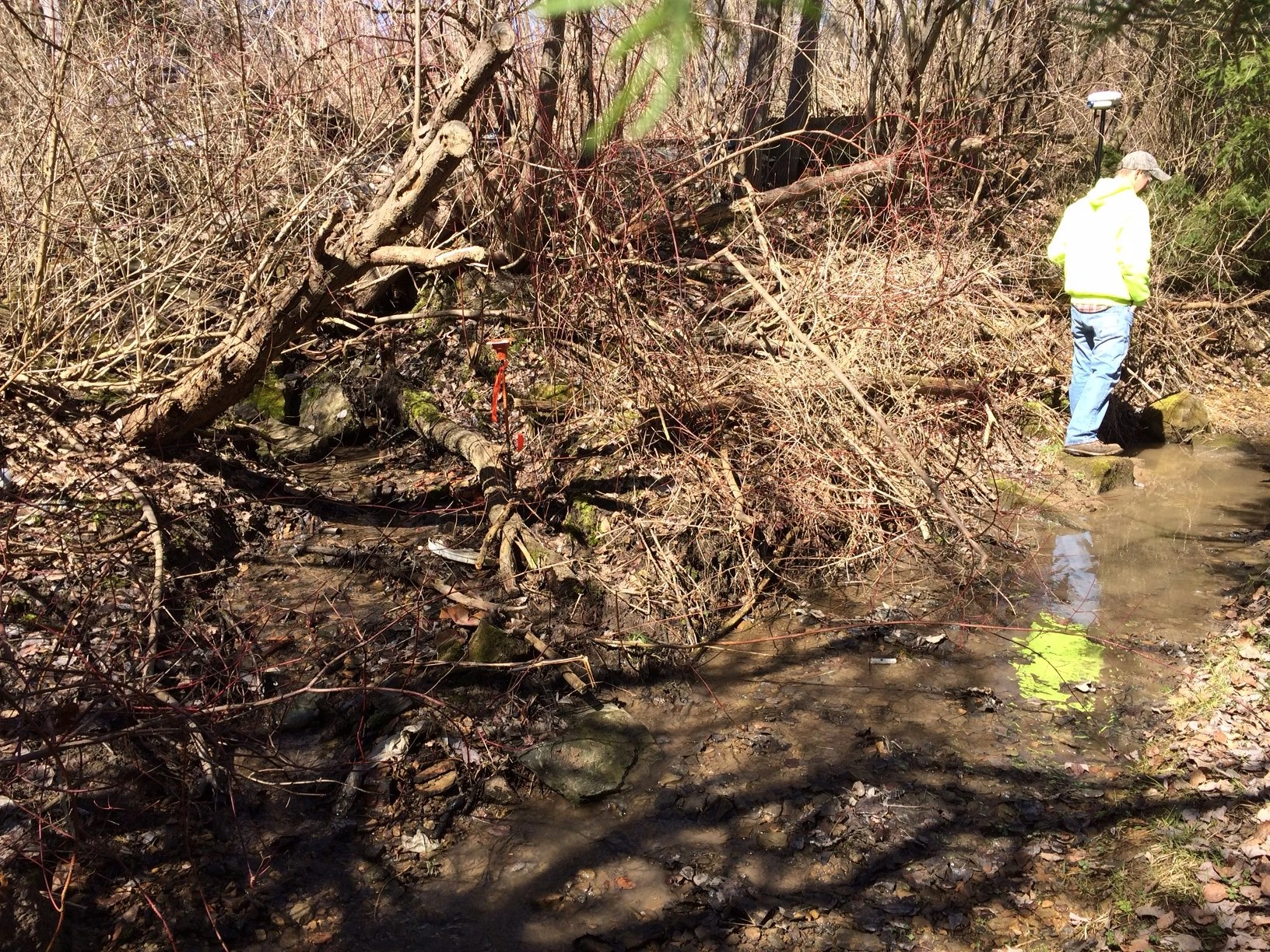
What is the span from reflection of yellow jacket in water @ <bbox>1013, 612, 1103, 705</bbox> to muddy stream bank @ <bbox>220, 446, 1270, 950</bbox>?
14mm

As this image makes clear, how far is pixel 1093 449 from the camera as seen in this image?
24.1 ft

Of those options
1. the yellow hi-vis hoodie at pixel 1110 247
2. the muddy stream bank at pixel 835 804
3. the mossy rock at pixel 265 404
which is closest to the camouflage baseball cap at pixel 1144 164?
the yellow hi-vis hoodie at pixel 1110 247

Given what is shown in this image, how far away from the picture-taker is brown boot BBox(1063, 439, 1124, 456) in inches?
289

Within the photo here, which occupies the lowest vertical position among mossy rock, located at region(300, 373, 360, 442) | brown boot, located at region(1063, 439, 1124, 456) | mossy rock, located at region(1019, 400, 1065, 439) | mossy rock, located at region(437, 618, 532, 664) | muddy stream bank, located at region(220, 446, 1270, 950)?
muddy stream bank, located at region(220, 446, 1270, 950)

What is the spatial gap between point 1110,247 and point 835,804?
5.02 metres

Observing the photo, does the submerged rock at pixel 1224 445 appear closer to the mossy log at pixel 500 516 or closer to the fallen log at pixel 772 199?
the fallen log at pixel 772 199

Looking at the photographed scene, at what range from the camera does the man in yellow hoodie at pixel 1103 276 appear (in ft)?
23.1

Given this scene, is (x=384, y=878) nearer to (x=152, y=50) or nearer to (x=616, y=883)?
(x=616, y=883)

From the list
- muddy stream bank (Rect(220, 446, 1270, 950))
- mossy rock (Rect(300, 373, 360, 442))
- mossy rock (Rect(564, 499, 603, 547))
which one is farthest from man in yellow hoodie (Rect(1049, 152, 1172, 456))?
mossy rock (Rect(300, 373, 360, 442))

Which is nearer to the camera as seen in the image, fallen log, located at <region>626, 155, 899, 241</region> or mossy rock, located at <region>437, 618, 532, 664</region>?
mossy rock, located at <region>437, 618, 532, 664</region>

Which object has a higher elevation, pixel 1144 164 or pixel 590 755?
pixel 1144 164

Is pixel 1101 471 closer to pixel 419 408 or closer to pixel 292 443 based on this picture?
pixel 419 408

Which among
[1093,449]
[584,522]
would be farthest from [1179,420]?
[584,522]

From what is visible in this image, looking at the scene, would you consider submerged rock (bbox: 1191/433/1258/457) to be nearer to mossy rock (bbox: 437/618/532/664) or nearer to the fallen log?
the fallen log
